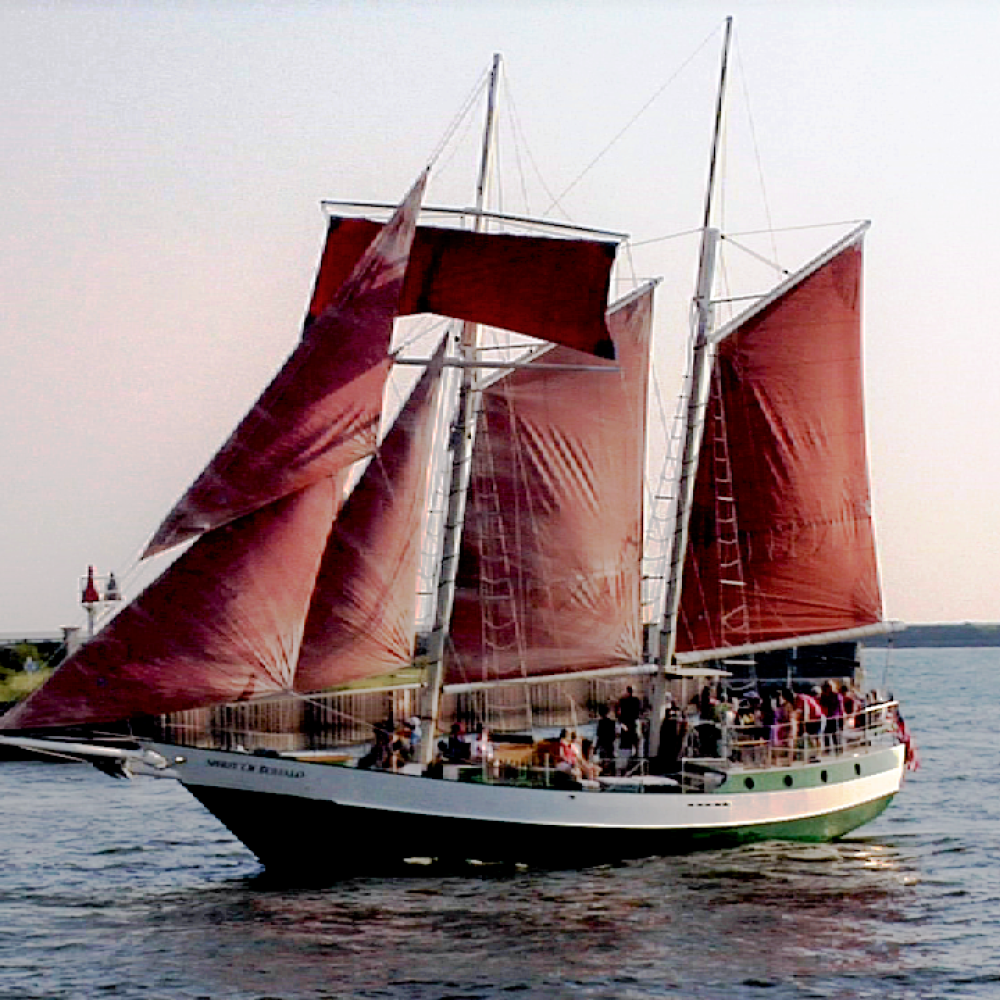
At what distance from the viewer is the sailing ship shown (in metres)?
39.4

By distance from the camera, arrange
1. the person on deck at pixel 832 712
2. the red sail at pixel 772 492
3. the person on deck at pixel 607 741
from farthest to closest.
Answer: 1. the person on deck at pixel 832 712
2. the red sail at pixel 772 492
3. the person on deck at pixel 607 741

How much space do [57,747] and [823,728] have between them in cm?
1675

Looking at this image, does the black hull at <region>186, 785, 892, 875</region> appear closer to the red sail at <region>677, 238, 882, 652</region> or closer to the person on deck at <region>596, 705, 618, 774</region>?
the person on deck at <region>596, 705, 618, 774</region>

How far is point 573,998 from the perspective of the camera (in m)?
31.2

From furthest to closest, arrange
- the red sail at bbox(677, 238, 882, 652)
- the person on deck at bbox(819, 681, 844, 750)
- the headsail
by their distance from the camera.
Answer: the person on deck at bbox(819, 681, 844, 750) → the red sail at bbox(677, 238, 882, 652) → the headsail

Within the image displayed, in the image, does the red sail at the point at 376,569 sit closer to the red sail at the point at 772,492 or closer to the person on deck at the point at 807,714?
the red sail at the point at 772,492

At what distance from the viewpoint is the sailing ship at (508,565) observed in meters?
39.4

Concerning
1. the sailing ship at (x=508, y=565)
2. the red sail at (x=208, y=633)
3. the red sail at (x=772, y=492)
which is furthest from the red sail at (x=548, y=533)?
the red sail at (x=208, y=633)

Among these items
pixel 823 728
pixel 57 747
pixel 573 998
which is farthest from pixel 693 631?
pixel 573 998

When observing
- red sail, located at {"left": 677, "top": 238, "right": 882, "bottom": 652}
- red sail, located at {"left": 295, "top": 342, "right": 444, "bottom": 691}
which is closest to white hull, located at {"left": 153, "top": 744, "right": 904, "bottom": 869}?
red sail, located at {"left": 295, "top": 342, "right": 444, "bottom": 691}

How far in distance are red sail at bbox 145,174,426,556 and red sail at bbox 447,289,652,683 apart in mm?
5042

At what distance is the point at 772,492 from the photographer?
48188mm

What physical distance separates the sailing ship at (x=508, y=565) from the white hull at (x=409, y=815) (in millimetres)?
46

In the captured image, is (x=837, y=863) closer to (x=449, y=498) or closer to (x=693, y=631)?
(x=693, y=631)
